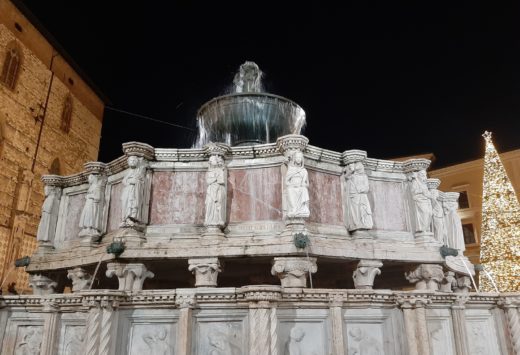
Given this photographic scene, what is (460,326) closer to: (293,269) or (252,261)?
(293,269)

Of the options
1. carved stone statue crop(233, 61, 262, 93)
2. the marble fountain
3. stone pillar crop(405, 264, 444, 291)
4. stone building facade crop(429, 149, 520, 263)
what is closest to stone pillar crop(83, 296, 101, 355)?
the marble fountain

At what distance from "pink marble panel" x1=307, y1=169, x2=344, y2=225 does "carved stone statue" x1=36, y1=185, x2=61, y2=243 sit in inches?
200

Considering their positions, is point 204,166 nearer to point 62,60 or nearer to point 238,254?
point 238,254

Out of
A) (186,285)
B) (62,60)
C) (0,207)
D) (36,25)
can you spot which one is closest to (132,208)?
(186,285)

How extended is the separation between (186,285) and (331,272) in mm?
2965

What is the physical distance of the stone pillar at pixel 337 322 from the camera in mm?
4922

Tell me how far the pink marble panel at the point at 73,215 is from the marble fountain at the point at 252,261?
0.03 metres

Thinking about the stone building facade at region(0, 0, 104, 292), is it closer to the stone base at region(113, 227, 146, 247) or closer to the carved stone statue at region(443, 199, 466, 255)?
the stone base at region(113, 227, 146, 247)

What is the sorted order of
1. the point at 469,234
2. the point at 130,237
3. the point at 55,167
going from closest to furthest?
the point at 130,237
the point at 55,167
the point at 469,234

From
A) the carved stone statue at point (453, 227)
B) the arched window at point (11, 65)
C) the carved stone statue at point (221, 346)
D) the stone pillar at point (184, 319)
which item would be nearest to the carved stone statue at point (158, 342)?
the stone pillar at point (184, 319)

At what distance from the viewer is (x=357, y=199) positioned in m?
7.73

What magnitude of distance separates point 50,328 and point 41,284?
3.46m

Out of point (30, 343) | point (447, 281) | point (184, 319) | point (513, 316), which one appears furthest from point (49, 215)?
point (513, 316)

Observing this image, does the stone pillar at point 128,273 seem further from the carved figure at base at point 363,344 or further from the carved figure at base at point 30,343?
the carved figure at base at point 363,344
